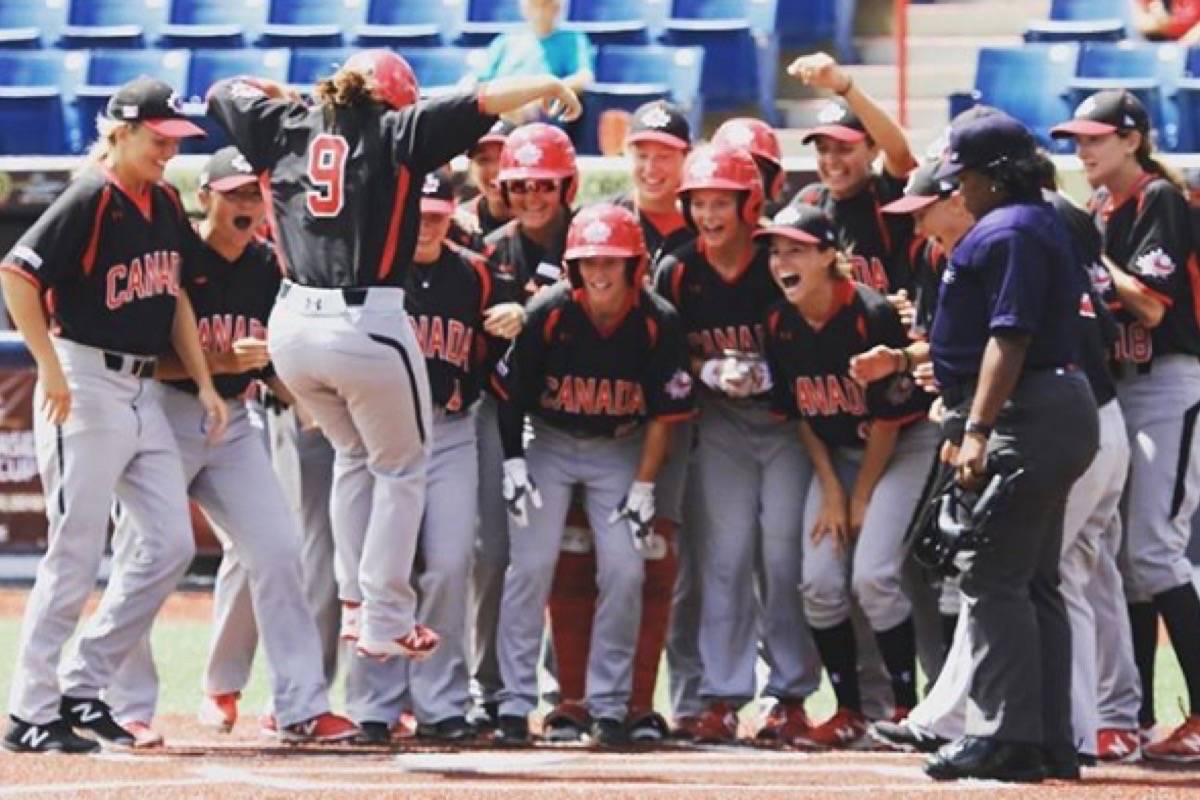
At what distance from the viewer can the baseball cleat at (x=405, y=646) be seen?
686 cm

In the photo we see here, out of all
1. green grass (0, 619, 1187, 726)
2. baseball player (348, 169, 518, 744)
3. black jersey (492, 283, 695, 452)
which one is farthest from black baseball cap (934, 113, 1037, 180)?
green grass (0, 619, 1187, 726)

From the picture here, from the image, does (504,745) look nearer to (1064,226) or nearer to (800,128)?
(1064,226)

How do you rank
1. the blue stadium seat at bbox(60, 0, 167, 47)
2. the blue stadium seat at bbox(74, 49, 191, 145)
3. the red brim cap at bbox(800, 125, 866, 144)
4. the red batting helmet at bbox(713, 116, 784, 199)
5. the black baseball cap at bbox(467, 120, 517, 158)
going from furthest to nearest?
the blue stadium seat at bbox(60, 0, 167, 47)
the blue stadium seat at bbox(74, 49, 191, 145)
the black baseball cap at bbox(467, 120, 517, 158)
the red batting helmet at bbox(713, 116, 784, 199)
the red brim cap at bbox(800, 125, 866, 144)

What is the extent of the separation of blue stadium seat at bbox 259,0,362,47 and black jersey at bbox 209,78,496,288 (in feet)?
23.1

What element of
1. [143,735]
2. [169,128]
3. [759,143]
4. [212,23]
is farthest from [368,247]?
[212,23]

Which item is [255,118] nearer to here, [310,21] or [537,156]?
[537,156]

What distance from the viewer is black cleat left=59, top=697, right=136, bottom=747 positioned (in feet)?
23.2

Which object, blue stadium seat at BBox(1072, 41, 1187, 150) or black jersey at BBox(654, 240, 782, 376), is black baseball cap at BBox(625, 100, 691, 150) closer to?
black jersey at BBox(654, 240, 782, 376)

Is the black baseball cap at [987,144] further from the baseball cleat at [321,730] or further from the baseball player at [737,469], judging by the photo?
the baseball cleat at [321,730]

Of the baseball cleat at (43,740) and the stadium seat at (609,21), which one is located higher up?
the stadium seat at (609,21)

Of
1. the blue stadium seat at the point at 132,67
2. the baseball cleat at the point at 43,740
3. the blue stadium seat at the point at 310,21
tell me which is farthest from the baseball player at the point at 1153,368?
the blue stadium seat at the point at 132,67

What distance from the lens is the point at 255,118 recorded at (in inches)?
268

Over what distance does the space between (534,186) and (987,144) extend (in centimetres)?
206

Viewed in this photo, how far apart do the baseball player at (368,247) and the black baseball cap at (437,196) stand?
838mm
